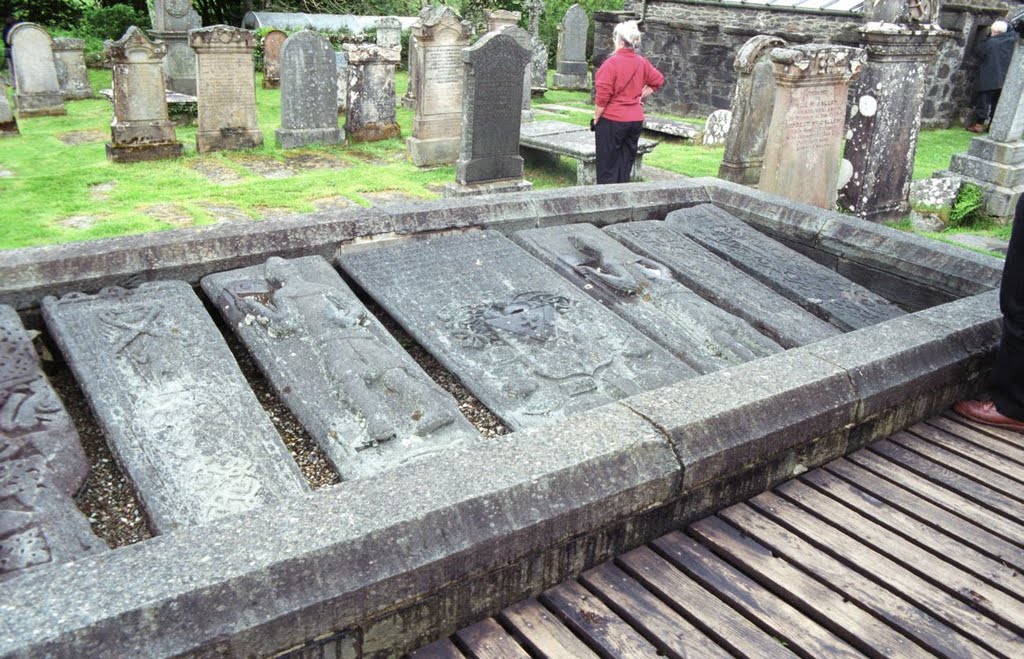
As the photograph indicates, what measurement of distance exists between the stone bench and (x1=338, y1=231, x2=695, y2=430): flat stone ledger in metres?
5.37

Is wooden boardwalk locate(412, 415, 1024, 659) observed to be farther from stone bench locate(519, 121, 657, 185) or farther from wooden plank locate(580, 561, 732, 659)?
stone bench locate(519, 121, 657, 185)

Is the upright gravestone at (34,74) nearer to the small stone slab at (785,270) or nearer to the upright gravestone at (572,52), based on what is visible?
the upright gravestone at (572,52)

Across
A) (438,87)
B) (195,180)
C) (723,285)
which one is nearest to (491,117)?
(438,87)

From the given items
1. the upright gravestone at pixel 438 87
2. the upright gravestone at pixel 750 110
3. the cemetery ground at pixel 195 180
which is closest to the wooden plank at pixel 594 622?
the cemetery ground at pixel 195 180

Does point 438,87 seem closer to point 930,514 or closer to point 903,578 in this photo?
point 930,514

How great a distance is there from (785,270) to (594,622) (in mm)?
3106

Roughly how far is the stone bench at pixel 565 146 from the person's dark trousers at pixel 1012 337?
6163 mm

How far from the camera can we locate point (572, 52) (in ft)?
61.5

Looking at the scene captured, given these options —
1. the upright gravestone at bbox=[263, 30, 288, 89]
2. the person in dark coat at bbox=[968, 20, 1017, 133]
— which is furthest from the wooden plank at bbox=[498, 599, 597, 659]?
the upright gravestone at bbox=[263, 30, 288, 89]

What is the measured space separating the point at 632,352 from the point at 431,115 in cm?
781

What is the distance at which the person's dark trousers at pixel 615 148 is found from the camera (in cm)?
812

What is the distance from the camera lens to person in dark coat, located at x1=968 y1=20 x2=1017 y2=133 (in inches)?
566

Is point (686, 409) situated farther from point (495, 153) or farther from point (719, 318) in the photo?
point (495, 153)

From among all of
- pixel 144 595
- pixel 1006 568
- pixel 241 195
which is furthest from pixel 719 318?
pixel 241 195
